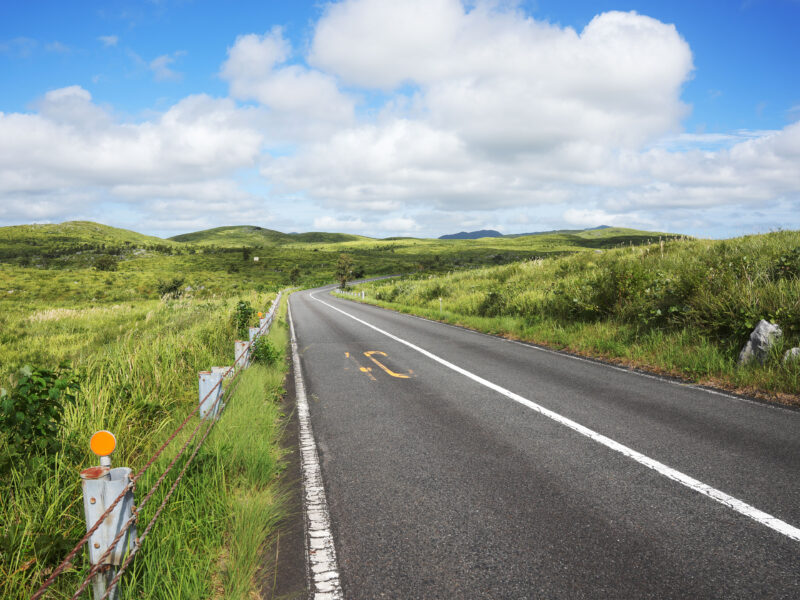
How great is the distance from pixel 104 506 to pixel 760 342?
873 centimetres

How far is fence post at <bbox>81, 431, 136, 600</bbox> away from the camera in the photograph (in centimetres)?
214

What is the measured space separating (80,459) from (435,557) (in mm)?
3186

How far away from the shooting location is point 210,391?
4.92m

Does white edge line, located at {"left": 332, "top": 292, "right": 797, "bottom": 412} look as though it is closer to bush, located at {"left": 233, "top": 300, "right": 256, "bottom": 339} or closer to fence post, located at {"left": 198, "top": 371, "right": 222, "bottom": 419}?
fence post, located at {"left": 198, "top": 371, "right": 222, "bottom": 419}

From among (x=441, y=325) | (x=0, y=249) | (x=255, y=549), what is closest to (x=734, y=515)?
(x=255, y=549)

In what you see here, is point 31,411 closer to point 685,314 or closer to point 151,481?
point 151,481

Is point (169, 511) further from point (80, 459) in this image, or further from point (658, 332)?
point (658, 332)

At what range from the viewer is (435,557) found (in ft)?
9.15

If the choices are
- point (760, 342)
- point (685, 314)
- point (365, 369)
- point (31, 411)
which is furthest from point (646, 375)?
point (31, 411)

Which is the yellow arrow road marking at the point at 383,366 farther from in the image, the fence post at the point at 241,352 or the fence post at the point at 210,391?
the fence post at the point at 210,391

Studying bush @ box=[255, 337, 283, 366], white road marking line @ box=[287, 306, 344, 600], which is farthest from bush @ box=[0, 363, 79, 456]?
bush @ box=[255, 337, 283, 366]

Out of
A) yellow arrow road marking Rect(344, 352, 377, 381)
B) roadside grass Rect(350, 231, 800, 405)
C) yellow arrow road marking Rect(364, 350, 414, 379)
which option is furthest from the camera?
yellow arrow road marking Rect(344, 352, 377, 381)

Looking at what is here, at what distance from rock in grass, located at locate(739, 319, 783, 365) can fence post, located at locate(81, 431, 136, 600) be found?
851 cm

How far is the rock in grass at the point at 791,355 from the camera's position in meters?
6.23
